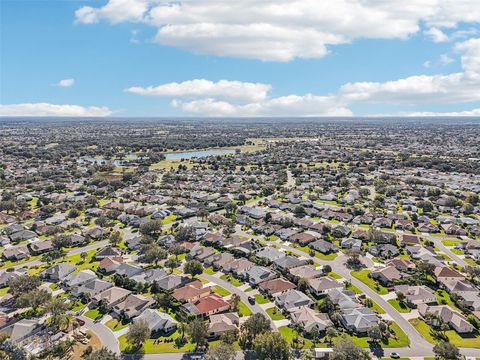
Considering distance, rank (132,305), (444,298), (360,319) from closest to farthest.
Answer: (360,319) < (132,305) < (444,298)

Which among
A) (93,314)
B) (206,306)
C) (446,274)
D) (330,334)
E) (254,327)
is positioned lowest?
(93,314)

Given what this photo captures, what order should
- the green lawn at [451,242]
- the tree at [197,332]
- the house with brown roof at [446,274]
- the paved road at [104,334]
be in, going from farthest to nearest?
the green lawn at [451,242] → the house with brown roof at [446,274] → the paved road at [104,334] → the tree at [197,332]

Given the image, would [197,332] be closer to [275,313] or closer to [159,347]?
[159,347]

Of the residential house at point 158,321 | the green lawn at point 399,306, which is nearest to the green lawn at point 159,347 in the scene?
Answer: the residential house at point 158,321

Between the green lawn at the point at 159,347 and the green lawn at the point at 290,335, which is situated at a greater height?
the green lawn at the point at 290,335

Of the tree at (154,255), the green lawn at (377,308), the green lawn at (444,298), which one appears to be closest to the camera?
the green lawn at (377,308)

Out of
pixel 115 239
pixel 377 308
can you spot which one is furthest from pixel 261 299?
pixel 115 239

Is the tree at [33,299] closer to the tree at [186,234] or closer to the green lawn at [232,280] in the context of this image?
the green lawn at [232,280]
